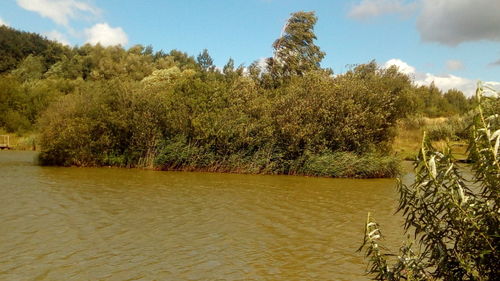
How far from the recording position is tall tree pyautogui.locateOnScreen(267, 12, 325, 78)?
36.1m

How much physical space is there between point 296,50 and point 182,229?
28228mm

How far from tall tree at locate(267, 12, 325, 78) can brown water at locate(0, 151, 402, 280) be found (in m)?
18.3

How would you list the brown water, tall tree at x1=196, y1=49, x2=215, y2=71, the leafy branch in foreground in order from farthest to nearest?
1. tall tree at x1=196, y1=49, x2=215, y2=71
2. the brown water
3. the leafy branch in foreground

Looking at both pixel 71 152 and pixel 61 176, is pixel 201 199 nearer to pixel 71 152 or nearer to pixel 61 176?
pixel 61 176

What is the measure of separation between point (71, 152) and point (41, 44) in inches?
3054

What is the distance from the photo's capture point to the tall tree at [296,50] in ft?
118

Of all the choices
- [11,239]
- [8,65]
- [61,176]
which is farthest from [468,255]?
[8,65]

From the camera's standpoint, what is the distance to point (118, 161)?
25.9 meters

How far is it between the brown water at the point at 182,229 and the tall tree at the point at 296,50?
18.3 meters

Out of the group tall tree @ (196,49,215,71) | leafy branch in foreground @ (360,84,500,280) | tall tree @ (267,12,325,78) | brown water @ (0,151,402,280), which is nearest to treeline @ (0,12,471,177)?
brown water @ (0,151,402,280)

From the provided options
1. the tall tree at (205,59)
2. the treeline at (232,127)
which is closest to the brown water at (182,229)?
the treeline at (232,127)

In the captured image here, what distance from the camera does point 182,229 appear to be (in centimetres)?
1105

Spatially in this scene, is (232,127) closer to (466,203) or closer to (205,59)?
(466,203)

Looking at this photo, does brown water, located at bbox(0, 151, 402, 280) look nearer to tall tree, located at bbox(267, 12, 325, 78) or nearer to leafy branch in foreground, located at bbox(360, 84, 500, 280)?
leafy branch in foreground, located at bbox(360, 84, 500, 280)
